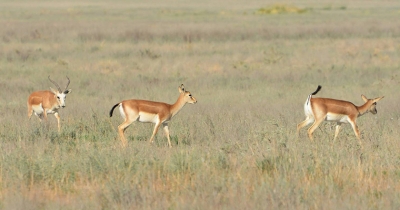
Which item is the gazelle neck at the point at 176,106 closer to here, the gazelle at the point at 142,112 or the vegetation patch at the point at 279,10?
the gazelle at the point at 142,112

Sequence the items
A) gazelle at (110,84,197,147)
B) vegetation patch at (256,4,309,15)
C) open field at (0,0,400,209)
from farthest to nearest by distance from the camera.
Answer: vegetation patch at (256,4,309,15) < gazelle at (110,84,197,147) < open field at (0,0,400,209)

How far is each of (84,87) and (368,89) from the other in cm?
752

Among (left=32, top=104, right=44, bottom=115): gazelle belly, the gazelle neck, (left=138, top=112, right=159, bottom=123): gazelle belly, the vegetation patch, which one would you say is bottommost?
(left=138, top=112, right=159, bottom=123): gazelle belly

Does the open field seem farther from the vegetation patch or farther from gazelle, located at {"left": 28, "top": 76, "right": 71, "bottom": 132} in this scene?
the vegetation patch

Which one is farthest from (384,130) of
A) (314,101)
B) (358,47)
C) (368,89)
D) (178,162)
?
(358,47)

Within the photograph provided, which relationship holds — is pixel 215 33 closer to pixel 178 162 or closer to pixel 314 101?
pixel 314 101

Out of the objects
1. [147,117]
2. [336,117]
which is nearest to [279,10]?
[336,117]

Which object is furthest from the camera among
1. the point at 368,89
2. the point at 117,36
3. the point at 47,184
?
the point at 117,36

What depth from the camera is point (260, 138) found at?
1016 cm

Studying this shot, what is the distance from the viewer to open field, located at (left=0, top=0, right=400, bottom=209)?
7.07 meters

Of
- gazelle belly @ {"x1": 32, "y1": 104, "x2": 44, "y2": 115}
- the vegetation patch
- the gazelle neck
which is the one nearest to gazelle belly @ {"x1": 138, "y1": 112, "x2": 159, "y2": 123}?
the gazelle neck

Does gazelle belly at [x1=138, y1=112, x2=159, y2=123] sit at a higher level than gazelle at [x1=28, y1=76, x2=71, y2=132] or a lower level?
lower

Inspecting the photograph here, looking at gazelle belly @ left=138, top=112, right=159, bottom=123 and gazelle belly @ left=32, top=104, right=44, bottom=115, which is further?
gazelle belly @ left=32, top=104, right=44, bottom=115

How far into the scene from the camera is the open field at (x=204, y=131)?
707cm
